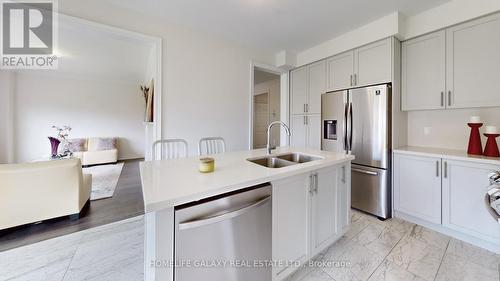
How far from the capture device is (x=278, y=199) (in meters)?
1.31

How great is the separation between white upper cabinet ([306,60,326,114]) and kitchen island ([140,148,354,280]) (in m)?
1.71

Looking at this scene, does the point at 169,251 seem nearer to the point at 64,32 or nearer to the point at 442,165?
the point at 442,165

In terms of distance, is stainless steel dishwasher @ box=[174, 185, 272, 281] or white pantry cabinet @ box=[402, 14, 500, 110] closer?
stainless steel dishwasher @ box=[174, 185, 272, 281]

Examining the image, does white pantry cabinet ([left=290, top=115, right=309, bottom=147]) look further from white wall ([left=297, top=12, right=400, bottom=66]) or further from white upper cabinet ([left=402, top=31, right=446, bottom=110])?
white upper cabinet ([left=402, top=31, right=446, bottom=110])

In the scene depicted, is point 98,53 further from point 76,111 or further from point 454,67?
point 454,67

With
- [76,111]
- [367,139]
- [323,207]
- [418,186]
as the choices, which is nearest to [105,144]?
[76,111]

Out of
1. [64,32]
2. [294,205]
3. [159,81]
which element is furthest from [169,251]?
[64,32]

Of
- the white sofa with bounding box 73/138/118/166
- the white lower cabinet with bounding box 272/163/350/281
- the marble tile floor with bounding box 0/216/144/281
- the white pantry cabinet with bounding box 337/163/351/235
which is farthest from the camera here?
the white sofa with bounding box 73/138/118/166

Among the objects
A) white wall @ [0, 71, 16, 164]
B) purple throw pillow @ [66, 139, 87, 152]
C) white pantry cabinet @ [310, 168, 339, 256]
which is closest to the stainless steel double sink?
white pantry cabinet @ [310, 168, 339, 256]

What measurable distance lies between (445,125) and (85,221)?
474cm

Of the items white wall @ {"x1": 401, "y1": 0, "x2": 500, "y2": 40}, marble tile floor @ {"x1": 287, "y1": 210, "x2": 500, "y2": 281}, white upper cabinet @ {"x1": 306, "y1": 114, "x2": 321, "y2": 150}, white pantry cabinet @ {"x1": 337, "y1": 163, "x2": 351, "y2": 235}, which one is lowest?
marble tile floor @ {"x1": 287, "y1": 210, "x2": 500, "y2": 281}

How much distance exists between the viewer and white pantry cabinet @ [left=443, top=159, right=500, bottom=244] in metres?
1.83

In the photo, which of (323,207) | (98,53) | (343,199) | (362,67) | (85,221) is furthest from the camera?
(98,53)

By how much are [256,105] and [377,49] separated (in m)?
4.19
